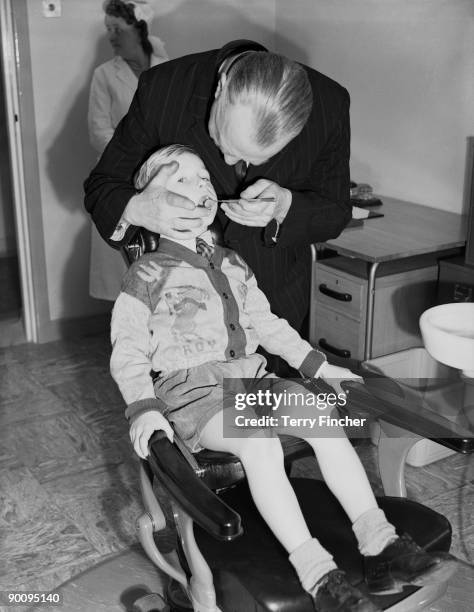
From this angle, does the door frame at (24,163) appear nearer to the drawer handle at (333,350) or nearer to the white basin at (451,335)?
the drawer handle at (333,350)

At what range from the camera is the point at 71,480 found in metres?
2.73

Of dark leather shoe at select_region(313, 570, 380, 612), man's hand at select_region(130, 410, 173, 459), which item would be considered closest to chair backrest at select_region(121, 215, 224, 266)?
man's hand at select_region(130, 410, 173, 459)

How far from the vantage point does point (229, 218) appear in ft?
6.35

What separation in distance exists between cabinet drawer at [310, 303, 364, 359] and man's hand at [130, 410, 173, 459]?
1.47 metres

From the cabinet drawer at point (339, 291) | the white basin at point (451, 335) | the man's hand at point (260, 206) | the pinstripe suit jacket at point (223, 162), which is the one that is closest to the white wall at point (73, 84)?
the cabinet drawer at point (339, 291)

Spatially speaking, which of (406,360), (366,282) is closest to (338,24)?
(366,282)

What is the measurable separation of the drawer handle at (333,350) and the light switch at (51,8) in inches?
71.3

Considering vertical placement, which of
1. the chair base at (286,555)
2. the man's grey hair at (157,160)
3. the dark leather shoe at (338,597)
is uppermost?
the man's grey hair at (157,160)

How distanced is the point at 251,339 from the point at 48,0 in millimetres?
2318

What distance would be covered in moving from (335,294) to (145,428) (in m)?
1.52

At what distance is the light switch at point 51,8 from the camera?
3.60 meters

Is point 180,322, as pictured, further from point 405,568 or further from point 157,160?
point 405,568

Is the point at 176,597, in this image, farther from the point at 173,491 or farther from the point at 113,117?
the point at 113,117

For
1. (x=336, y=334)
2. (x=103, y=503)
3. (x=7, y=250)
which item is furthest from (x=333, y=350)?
(x=7, y=250)
